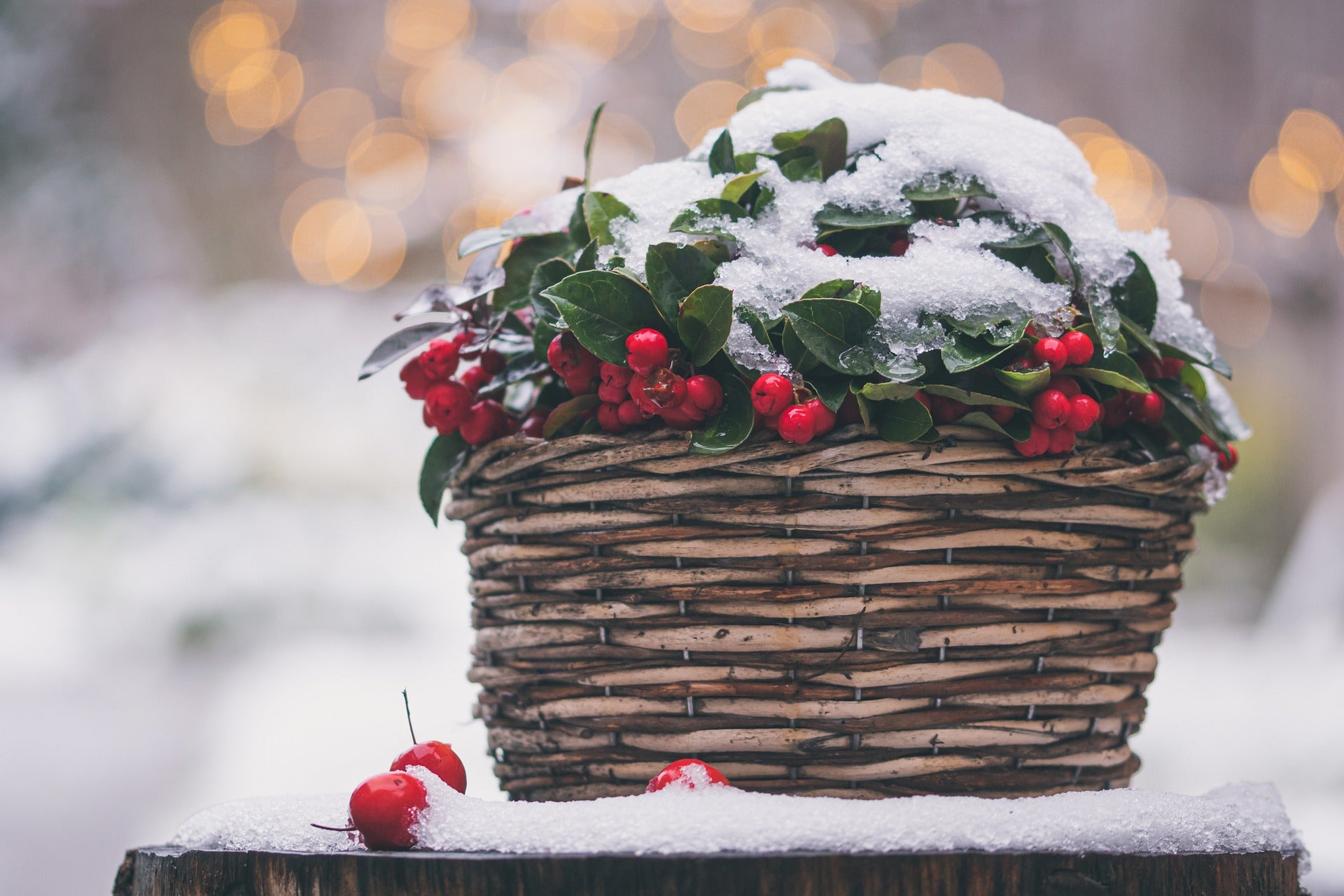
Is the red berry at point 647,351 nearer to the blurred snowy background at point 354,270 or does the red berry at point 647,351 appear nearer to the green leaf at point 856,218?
the green leaf at point 856,218

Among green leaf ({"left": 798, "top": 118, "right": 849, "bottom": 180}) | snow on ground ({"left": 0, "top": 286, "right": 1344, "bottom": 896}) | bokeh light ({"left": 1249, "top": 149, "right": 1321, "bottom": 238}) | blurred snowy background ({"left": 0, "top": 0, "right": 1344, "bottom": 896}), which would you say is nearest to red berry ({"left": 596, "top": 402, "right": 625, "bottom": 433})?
green leaf ({"left": 798, "top": 118, "right": 849, "bottom": 180})

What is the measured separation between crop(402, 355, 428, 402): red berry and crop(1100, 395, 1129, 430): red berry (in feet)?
1.45

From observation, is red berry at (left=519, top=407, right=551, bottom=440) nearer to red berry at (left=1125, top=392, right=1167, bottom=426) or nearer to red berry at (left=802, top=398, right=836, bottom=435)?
red berry at (left=802, top=398, right=836, bottom=435)

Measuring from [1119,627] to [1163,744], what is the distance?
5.12ft

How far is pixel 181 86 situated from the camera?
7.27 feet

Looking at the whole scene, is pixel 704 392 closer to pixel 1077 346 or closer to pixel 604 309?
pixel 604 309

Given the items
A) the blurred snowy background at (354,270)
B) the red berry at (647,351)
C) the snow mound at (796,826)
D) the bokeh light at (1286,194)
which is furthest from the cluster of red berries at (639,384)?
the bokeh light at (1286,194)

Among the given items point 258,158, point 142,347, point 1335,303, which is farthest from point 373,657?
point 1335,303

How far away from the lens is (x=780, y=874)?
451mm

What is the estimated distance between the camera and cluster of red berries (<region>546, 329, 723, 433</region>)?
53cm

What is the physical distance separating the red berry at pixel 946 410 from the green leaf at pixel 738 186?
168mm

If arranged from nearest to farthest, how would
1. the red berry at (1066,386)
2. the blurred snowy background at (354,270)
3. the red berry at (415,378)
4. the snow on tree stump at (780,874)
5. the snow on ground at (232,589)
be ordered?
the snow on tree stump at (780,874)
the red berry at (1066,386)
the red berry at (415,378)
the snow on ground at (232,589)
the blurred snowy background at (354,270)

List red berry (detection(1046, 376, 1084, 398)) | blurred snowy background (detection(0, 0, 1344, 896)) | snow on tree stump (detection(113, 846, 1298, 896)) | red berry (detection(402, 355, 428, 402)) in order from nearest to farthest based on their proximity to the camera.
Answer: snow on tree stump (detection(113, 846, 1298, 896)) < red berry (detection(1046, 376, 1084, 398)) < red berry (detection(402, 355, 428, 402)) < blurred snowy background (detection(0, 0, 1344, 896))

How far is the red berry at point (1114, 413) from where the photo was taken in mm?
619
